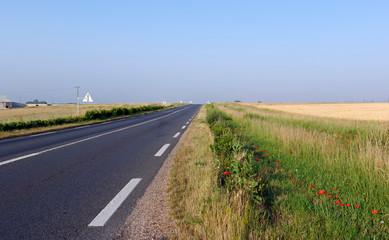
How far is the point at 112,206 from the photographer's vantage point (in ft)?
11.7

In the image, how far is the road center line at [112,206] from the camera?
120 inches

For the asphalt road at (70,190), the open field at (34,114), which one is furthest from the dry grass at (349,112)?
the open field at (34,114)

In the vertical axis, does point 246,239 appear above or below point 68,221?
above

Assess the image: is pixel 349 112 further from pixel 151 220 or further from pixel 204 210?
pixel 151 220

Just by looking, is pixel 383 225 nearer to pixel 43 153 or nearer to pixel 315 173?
pixel 315 173

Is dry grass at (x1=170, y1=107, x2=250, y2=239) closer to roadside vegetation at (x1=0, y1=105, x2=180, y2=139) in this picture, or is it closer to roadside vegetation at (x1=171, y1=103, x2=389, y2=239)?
roadside vegetation at (x1=171, y1=103, x2=389, y2=239)

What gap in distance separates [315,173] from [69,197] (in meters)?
4.75

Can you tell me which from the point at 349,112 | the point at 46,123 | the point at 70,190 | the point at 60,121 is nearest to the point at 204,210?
the point at 70,190

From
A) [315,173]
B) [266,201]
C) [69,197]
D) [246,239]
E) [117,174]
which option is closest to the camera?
[246,239]

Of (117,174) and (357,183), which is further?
(117,174)

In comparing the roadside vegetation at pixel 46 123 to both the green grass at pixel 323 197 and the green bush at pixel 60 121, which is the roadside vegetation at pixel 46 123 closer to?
the green bush at pixel 60 121

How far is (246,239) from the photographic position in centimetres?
230

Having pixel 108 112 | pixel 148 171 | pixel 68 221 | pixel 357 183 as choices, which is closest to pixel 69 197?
pixel 68 221

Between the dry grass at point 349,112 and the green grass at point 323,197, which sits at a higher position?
the dry grass at point 349,112
